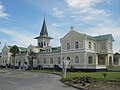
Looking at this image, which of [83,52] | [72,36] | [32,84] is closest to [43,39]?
[72,36]

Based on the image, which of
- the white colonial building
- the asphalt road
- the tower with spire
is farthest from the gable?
the asphalt road

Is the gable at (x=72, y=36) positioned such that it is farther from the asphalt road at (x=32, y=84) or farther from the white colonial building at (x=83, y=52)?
the asphalt road at (x=32, y=84)

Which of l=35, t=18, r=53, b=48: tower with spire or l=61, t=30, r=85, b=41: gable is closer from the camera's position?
l=61, t=30, r=85, b=41: gable

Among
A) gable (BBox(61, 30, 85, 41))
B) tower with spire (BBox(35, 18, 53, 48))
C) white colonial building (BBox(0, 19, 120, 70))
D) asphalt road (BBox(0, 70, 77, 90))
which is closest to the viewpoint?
asphalt road (BBox(0, 70, 77, 90))

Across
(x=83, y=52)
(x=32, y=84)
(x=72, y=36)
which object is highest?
(x=72, y=36)

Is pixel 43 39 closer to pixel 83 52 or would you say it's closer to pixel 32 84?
pixel 83 52

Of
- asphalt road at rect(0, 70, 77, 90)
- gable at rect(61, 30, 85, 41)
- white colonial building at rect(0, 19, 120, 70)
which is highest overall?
gable at rect(61, 30, 85, 41)

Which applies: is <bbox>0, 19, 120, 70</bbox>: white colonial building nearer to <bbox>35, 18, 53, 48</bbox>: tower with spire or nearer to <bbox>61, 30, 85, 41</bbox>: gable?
<bbox>61, 30, 85, 41</bbox>: gable

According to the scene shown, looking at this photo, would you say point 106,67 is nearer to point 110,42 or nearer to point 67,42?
point 110,42

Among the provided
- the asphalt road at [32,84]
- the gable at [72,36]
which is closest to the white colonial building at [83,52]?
the gable at [72,36]

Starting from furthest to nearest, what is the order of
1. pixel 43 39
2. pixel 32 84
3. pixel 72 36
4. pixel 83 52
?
pixel 43 39 < pixel 72 36 < pixel 83 52 < pixel 32 84

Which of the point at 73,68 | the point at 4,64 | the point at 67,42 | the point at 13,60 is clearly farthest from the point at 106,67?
the point at 4,64

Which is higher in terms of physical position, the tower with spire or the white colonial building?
the tower with spire

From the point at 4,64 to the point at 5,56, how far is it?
3494mm
